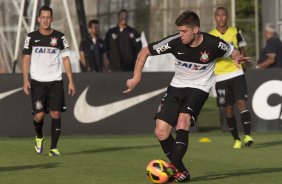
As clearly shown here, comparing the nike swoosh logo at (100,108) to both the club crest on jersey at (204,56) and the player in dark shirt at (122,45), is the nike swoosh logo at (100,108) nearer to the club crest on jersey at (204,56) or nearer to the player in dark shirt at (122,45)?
the player in dark shirt at (122,45)

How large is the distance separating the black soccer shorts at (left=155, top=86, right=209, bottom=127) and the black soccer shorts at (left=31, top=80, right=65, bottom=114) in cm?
389

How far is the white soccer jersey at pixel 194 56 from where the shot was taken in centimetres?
1273

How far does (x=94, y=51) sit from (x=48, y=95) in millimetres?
8016

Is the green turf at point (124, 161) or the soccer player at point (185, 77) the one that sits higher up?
the soccer player at point (185, 77)

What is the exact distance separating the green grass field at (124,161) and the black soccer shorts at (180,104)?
0.77 metres

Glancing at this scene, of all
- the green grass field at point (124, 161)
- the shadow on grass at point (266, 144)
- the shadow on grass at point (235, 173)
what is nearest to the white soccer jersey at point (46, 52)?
the green grass field at point (124, 161)

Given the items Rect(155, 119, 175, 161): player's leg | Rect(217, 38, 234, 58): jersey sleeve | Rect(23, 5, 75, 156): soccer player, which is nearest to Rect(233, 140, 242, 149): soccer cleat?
Rect(23, 5, 75, 156): soccer player

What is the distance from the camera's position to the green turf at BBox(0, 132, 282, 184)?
1317 cm

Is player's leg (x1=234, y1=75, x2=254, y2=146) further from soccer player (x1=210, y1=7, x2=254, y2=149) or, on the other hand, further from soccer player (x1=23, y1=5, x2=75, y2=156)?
soccer player (x1=23, y1=5, x2=75, y2=156)

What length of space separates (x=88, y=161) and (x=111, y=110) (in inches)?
230

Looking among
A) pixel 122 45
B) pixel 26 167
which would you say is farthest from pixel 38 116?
pixel 122 45

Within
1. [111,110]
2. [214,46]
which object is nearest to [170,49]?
[214,46]

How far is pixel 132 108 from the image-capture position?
70.1 ft

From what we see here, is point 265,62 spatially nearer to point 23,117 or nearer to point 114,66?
point 114,66
